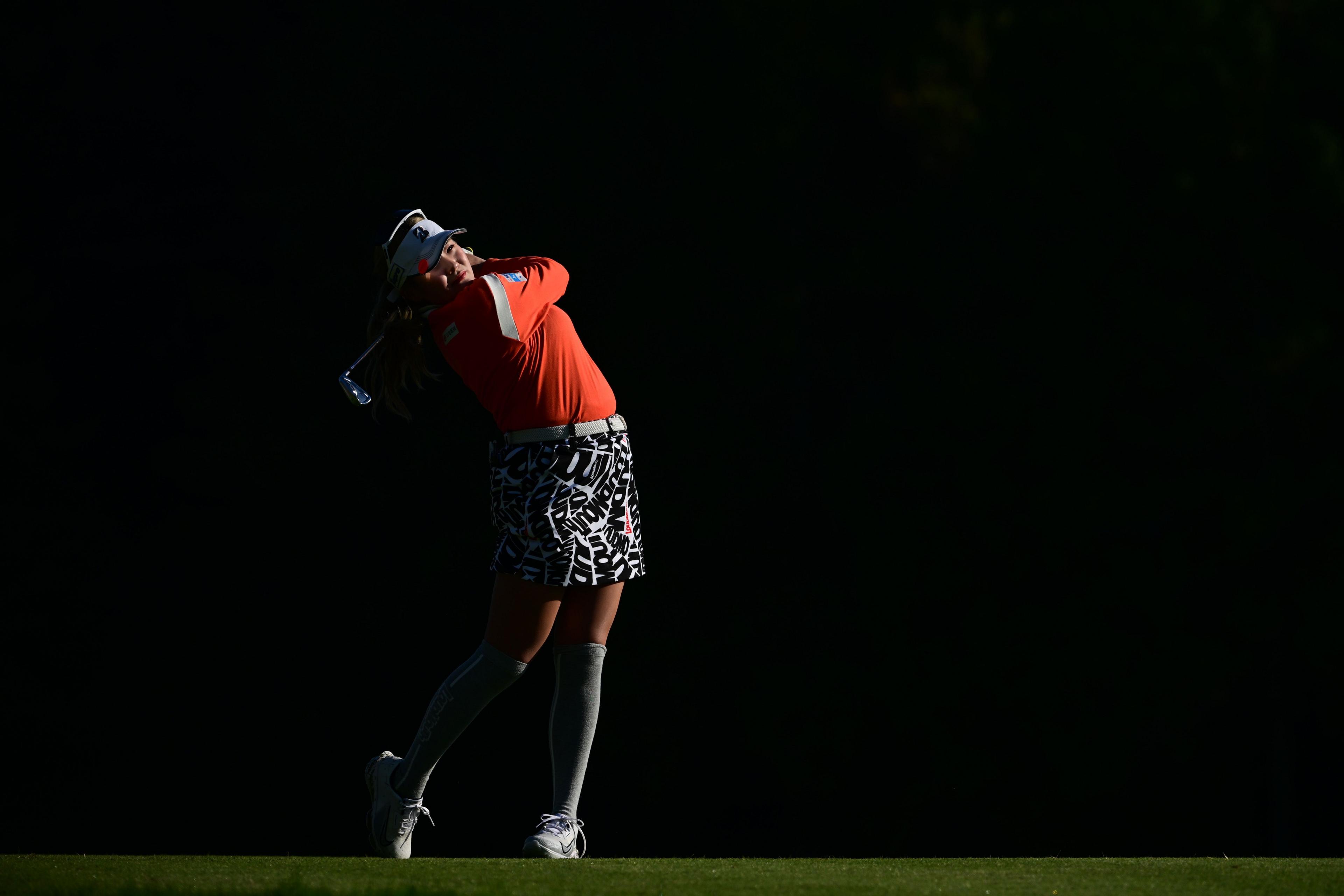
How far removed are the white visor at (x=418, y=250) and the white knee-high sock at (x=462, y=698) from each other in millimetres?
665

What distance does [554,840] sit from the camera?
2689mm

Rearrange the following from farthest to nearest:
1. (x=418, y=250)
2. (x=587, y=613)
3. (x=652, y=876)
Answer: (x=587, y=613) → (x=418, y=250) → (x=652, y=876)

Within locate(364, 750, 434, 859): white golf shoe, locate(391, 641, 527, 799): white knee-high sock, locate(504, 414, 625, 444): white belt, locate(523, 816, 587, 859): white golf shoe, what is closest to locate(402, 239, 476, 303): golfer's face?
locate(504, 414, 625, 444): white belt

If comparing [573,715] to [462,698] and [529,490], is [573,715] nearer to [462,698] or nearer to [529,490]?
[462,698]

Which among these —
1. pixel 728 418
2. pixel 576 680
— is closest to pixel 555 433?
pixel 576 680

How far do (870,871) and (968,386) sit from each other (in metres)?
6.75

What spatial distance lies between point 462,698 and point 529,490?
38 cm

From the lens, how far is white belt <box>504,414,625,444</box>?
8.71 feet

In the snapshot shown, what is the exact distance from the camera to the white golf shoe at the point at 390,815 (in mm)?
2756

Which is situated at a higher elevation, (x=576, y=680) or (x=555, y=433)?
(x=555, y=433)

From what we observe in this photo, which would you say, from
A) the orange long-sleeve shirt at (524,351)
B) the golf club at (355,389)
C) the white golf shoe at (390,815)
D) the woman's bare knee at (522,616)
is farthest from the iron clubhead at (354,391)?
the white golf shoe at (390,815)

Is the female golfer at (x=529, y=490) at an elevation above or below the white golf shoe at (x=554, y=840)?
above

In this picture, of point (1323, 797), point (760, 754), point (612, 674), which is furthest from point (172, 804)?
point (1323, 797)

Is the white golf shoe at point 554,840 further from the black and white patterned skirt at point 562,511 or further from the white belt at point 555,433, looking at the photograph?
the white belt at point 555,433
